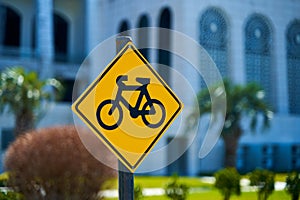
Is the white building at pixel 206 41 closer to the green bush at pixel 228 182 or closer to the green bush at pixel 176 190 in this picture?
the green bush at pixel 228 182

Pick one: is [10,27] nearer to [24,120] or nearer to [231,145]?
[24,120]

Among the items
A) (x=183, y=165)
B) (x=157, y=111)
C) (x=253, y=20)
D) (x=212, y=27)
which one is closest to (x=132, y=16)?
(x=212, y=27)

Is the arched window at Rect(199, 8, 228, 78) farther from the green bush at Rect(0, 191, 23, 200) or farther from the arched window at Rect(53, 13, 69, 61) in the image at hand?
the green bush at Rect(0, 191, 23, 200)

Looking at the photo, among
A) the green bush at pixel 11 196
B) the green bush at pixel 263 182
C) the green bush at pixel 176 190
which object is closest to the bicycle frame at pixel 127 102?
the green bush at pixel 11 196

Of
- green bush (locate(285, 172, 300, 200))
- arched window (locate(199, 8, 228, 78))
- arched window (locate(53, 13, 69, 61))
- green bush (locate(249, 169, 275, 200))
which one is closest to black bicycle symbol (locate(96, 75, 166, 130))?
green bush (locate(249, 169, 275, 200))

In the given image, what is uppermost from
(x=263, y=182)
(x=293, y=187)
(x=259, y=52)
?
(x=259, y=52)

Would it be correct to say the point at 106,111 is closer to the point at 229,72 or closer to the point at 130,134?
the point at 130,134

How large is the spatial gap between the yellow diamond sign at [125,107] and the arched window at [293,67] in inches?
1540

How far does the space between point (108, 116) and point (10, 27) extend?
3667 cm

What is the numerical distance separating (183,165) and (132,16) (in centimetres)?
1349

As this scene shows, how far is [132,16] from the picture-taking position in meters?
39.2

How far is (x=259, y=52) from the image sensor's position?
40000 mm

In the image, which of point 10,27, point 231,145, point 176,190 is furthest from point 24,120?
point 10,27

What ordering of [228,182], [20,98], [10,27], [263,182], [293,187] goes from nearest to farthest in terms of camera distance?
[228,182] → [293,187] → [263,182] → [20,98] → [10,27]
